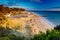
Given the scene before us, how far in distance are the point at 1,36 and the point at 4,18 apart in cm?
86

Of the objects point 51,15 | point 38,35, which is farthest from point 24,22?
point 38,35

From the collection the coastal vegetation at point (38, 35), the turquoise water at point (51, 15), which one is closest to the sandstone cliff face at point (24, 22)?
the turquoise water at point (51, 15)

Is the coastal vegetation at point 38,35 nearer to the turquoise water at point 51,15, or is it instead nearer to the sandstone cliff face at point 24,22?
the sandstone cliff face at point 24,22

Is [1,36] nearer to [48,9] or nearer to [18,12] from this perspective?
[18,12]

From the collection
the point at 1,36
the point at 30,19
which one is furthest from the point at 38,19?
the point at 1,36

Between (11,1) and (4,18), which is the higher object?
(11,1)

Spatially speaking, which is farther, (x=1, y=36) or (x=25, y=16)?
(x=25, y=16)

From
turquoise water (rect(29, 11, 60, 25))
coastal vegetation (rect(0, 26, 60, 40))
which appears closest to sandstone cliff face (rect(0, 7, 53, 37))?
turquoise water (rect(29, 11, 60, 25))

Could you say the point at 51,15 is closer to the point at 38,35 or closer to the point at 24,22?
the point at 24,22

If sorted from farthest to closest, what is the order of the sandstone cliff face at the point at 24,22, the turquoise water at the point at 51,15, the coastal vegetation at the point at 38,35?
1. the turquoise water at the point at 51,15
2. the sandstone cliff face at the point at 24,22
3. the coastal vegetation at the point at 38,35

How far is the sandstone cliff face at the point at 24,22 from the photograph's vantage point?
7.48 meters

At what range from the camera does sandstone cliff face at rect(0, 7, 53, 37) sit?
748 cm

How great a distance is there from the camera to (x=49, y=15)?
25.0 ft

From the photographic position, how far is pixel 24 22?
7.60 metres
